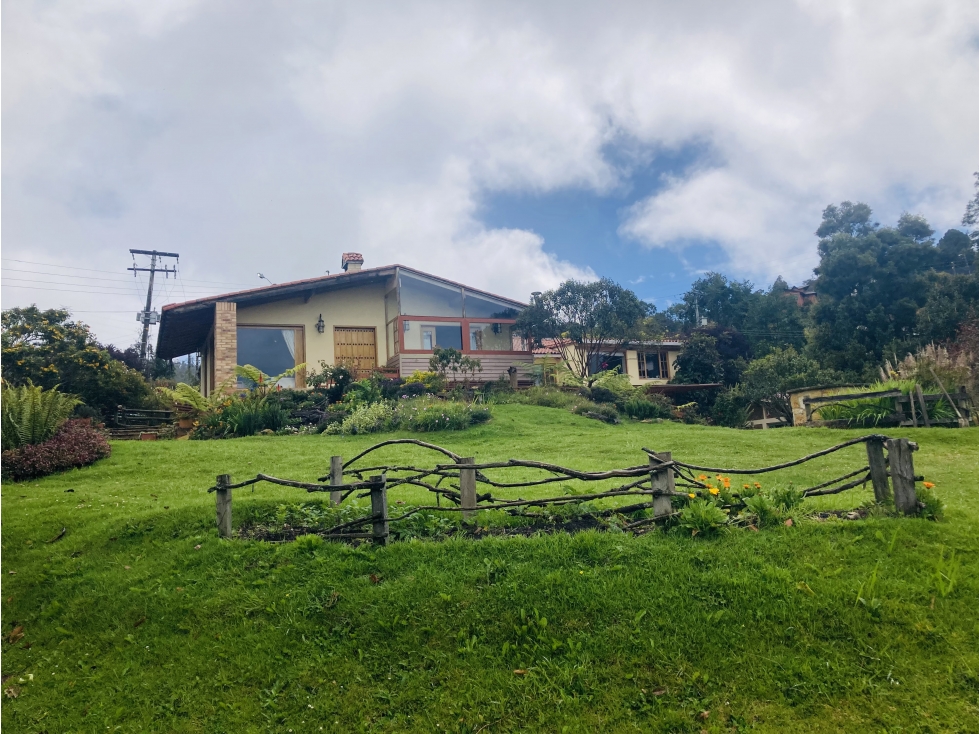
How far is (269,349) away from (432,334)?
5578 millimetres

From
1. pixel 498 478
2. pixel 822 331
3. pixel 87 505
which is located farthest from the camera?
pixel 822 331

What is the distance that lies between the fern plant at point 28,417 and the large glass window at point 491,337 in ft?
46.3

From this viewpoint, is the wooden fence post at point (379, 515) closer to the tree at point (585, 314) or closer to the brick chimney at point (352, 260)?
the tree at point (585, 314)

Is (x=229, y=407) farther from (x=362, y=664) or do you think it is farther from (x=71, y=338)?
(x=362, y=664)

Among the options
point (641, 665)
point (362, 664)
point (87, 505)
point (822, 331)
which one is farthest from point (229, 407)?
point (822, 331)

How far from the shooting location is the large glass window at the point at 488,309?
24.1 m

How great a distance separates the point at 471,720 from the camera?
11.8ft

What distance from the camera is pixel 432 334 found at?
75.4 ft

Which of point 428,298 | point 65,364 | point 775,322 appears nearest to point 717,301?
point 775,322

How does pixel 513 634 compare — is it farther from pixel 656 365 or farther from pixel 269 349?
pixel 656 365

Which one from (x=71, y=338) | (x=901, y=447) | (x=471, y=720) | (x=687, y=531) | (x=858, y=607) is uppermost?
(x=71, y=338)

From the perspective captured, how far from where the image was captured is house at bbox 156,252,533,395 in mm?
20594

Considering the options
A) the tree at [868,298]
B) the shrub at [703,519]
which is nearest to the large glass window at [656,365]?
the tree at [868,298]

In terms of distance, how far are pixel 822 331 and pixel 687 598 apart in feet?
90.9
